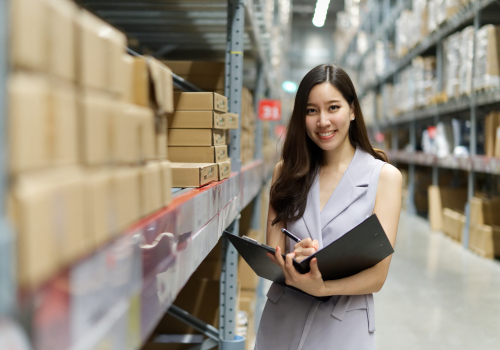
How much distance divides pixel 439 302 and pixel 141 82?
3798mm

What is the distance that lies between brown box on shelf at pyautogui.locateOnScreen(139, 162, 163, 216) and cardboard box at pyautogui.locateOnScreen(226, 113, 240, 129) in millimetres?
1192

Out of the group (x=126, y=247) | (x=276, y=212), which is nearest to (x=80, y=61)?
(x=126, y=247)

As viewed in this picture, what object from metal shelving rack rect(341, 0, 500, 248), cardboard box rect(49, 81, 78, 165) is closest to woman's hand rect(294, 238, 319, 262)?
cardboard box rect(49, 81, 78, 165)

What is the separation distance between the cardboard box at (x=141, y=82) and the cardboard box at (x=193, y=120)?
96 cm

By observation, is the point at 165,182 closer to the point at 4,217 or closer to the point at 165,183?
the point at 165,183

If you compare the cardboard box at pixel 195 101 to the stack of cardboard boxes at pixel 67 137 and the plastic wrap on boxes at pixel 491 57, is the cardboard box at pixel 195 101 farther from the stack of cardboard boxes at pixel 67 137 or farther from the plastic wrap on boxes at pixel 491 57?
the plastic wrap on boxes at pixel 491 57

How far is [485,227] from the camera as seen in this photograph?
5.45 m

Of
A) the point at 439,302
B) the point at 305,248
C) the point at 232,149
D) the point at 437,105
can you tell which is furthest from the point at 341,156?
the point at 437,105

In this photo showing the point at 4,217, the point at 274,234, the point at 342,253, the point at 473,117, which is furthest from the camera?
the point at 473,117

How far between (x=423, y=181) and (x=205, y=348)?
7.82 m

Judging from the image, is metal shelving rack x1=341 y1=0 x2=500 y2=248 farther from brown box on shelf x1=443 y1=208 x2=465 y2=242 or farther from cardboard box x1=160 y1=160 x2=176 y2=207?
cardboard box x1=160 y1=160 x2=176 y2=207

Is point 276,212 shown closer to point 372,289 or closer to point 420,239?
point 372,289

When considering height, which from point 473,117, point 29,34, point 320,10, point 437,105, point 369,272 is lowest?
point 369,272

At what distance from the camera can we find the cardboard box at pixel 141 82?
89cm
